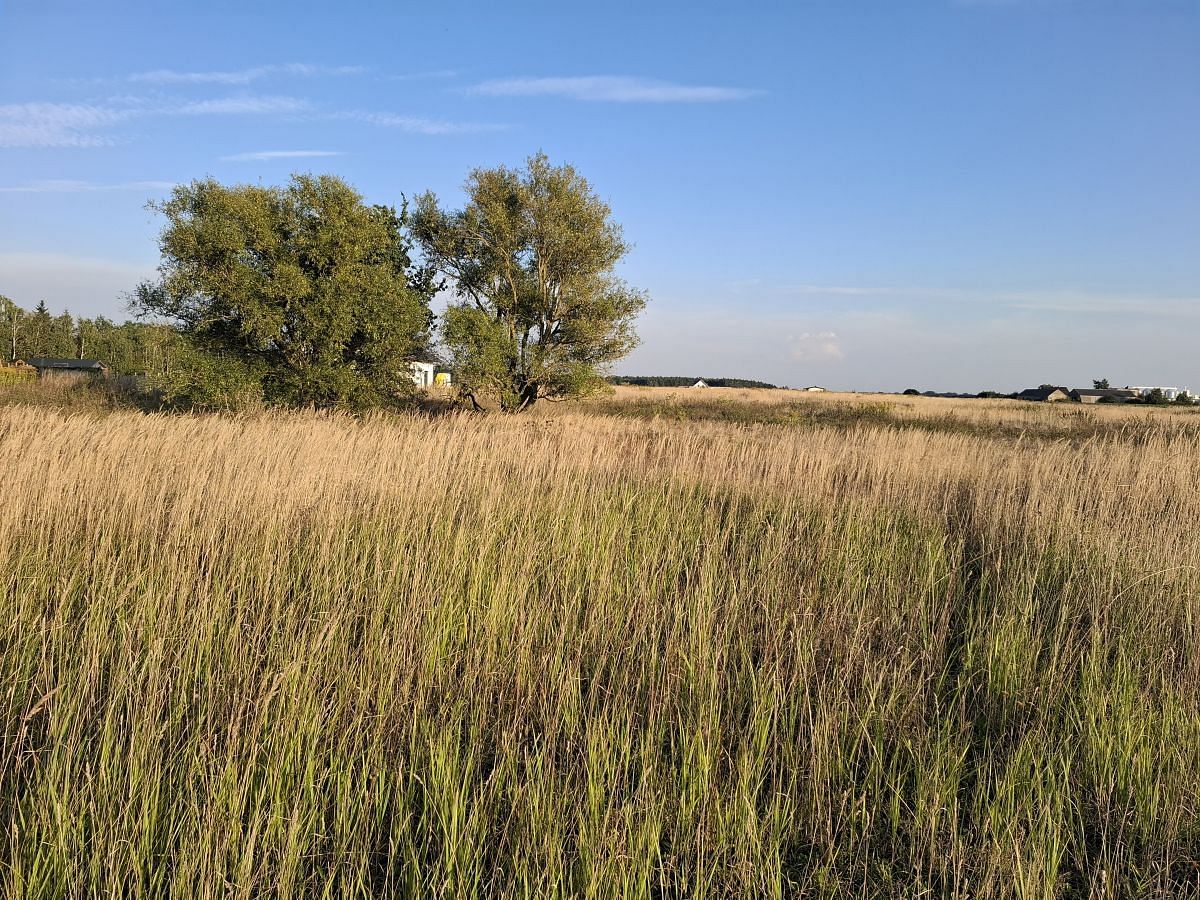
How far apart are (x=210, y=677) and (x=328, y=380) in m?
15.3

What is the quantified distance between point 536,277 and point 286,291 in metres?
9.45

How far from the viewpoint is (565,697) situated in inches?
114

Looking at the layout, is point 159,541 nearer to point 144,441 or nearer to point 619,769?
point 144,441

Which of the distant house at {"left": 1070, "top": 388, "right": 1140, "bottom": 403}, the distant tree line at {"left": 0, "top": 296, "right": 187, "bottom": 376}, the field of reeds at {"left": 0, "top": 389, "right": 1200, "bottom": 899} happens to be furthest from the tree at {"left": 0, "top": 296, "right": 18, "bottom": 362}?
the distant house at {"left": 1070, "top": 388, "right": 1140, "bottom": 403}

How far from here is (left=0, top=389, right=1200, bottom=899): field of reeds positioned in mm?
2107

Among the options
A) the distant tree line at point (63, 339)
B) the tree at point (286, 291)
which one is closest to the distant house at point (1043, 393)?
the tree at point (286, 291)

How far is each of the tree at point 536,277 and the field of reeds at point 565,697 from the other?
16946 millimetres

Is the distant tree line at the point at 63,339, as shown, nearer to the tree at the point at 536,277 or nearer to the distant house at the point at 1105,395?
the tree at the point at 536,277

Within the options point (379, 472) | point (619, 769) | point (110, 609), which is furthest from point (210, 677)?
point (379, 472)

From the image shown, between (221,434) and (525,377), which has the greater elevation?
(525,377)

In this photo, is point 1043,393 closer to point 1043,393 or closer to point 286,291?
point 1043,393

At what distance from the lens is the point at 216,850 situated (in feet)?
6.36

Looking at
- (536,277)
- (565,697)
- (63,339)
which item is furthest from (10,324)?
(565,697)

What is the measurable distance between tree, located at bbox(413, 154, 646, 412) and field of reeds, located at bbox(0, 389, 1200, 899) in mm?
16946
